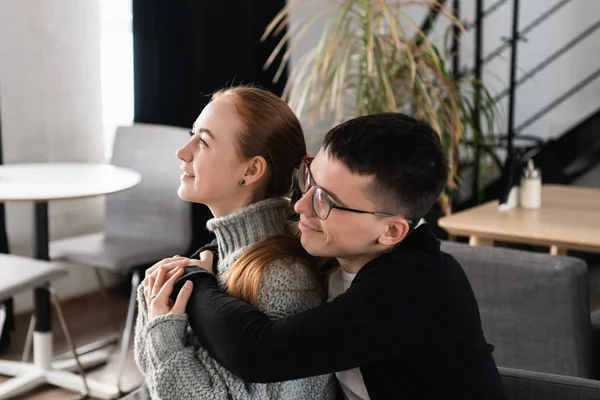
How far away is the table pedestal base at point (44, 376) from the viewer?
3.11 m

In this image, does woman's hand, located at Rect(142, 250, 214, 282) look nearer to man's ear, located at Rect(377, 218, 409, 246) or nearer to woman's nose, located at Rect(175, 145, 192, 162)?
woman's nose, located at Rect(175, 145, 192, 162)

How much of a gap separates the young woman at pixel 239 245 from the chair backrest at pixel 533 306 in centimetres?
75

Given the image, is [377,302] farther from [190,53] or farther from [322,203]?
[190,53]

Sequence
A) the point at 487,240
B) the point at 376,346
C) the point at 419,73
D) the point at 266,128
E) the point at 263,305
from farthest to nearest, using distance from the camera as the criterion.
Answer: the point at 419,73, the point at 487,240, the point at 266,128, the point at 263,305, the point at 376,346

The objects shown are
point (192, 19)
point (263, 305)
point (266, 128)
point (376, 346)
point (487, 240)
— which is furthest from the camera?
point (192, 19)

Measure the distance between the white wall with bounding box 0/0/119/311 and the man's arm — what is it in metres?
2.87

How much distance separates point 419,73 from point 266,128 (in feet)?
8.01

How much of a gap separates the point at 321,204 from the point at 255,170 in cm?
21

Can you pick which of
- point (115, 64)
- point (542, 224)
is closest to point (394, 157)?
point (542, 224)

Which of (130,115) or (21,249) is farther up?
(130,115)

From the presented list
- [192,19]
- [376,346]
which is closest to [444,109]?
[192,19]

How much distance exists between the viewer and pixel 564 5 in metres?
5.08

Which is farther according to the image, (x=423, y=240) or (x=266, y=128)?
(x=266, y=128)

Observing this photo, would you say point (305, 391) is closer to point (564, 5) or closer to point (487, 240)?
point (487, 240)
